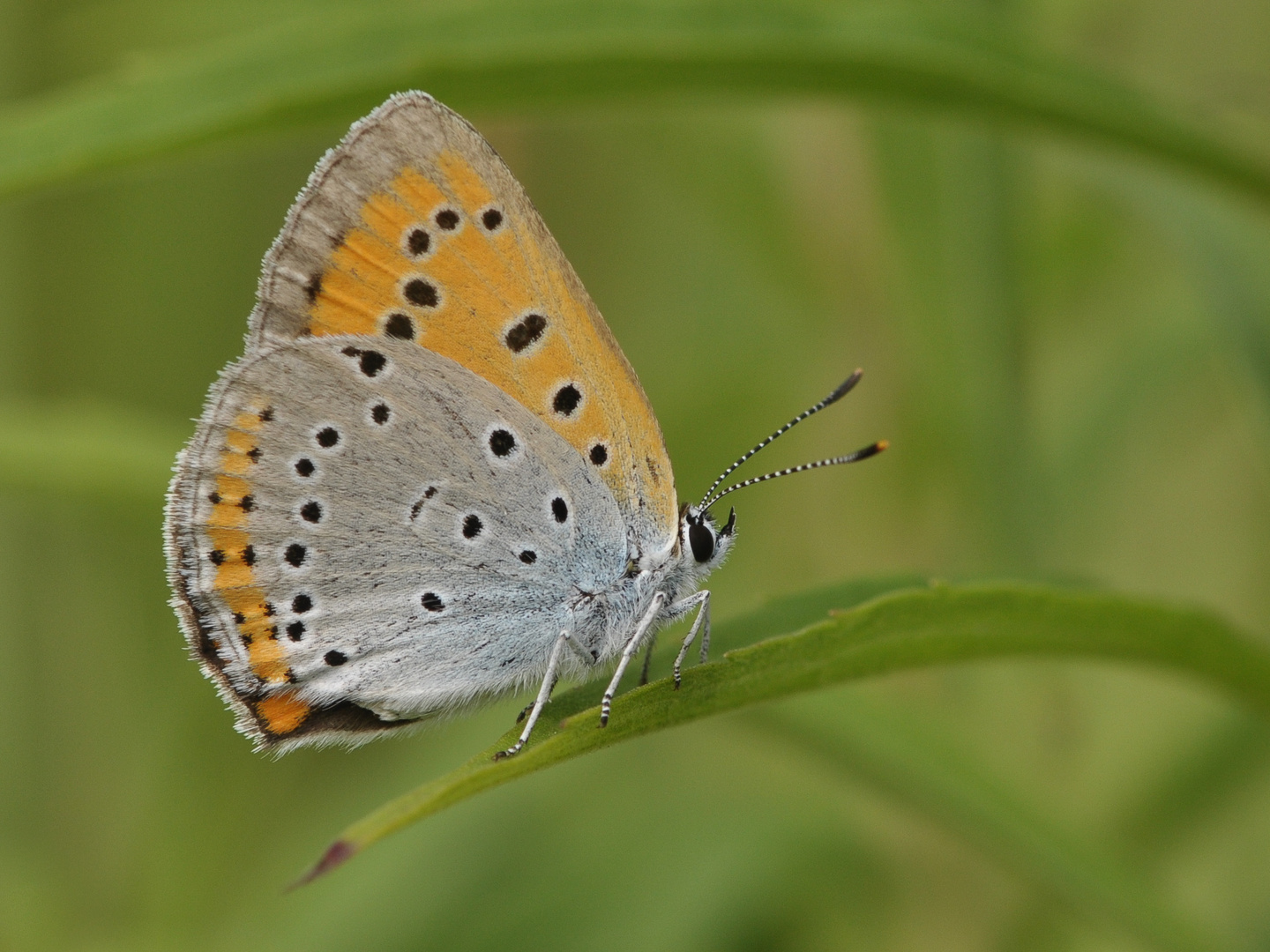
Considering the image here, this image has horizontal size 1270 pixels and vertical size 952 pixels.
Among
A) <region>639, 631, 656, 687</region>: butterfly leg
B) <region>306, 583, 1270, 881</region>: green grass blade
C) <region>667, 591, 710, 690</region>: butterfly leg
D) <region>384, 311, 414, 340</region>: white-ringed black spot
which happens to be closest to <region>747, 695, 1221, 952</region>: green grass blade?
<region>667, 591, 710, 690</region>: butterfly leg

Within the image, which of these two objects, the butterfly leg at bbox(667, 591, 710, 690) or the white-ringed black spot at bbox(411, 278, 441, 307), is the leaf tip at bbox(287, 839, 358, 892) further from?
the white-ringed black spot at bbox(411, 278, 441, 307)

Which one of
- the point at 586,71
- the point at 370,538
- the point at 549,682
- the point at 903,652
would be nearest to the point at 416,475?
the point at 370,538

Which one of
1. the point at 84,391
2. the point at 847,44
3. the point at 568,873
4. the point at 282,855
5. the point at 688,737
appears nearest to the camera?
the point at 847,44

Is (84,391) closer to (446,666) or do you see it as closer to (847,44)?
(446,666)

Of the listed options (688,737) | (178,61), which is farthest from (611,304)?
(178,61)

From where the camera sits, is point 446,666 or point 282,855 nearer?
point 446,666

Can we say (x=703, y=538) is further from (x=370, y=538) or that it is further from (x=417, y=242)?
(x=417, y=242)

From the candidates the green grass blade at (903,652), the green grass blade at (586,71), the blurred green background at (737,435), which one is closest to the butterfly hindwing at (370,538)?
the blurred green background at (737,435)
